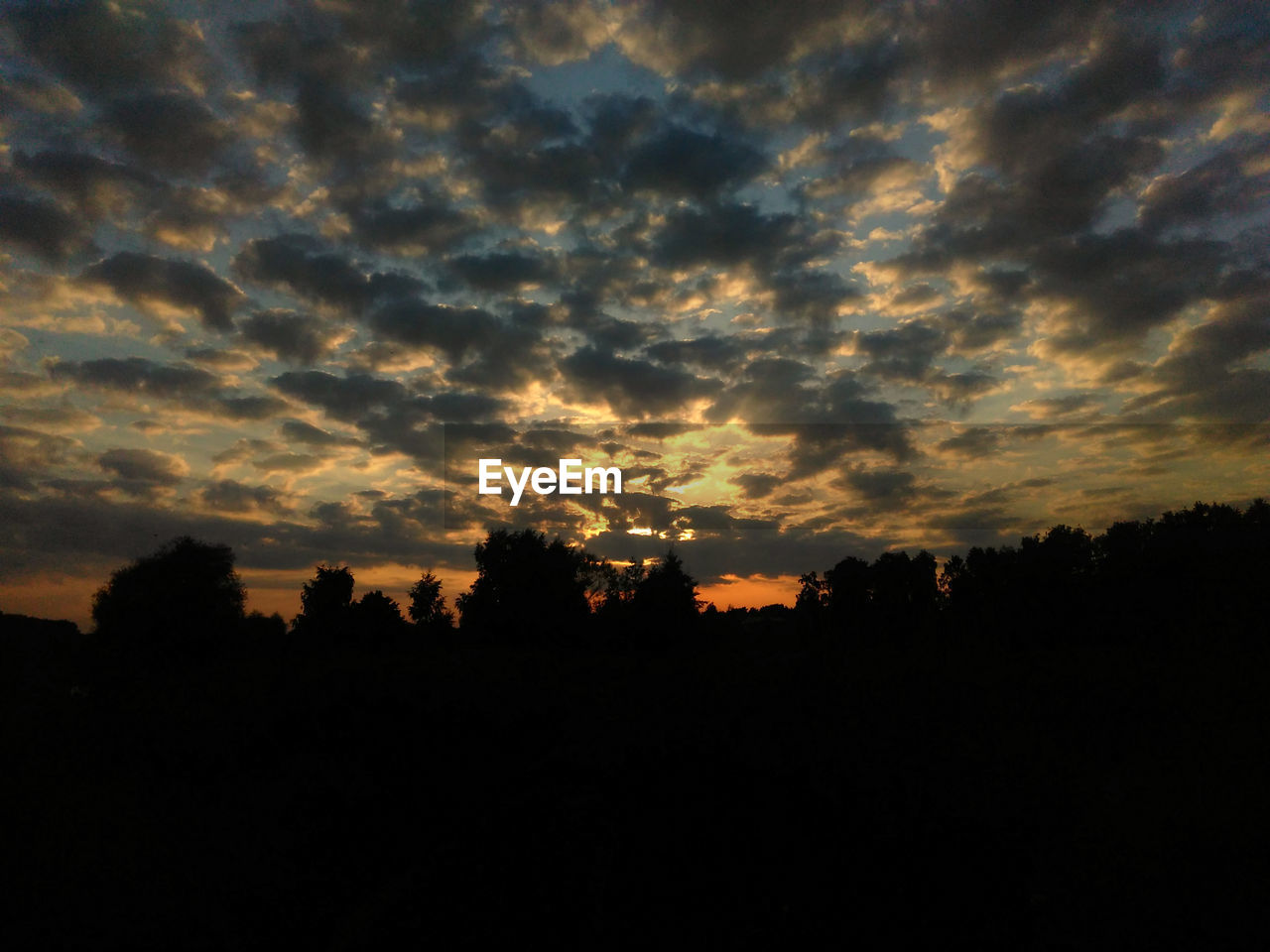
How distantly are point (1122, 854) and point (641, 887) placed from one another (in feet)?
19.6

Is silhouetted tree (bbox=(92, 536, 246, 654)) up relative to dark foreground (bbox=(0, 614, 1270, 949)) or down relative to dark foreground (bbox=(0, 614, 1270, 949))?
up

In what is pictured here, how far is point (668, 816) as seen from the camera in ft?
35.8

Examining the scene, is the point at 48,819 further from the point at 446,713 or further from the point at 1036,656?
the point at 1036,656

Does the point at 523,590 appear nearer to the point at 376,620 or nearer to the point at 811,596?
the point at 376,620

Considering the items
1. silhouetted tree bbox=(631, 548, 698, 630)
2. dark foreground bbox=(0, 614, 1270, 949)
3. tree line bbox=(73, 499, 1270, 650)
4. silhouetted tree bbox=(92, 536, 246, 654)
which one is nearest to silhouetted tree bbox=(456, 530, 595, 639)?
tree line bbox=(73, 499, 1270, 650)

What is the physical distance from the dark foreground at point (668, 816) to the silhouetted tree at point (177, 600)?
3268 cm

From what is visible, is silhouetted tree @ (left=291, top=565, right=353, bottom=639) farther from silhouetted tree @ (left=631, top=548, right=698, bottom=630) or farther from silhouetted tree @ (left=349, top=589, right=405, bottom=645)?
silhouetted tree @ (left=631, top=548, right=698, bottom=630)

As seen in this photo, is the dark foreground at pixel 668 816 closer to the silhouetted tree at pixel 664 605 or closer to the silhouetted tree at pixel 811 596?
the silhouetted tree at pixel 664 605

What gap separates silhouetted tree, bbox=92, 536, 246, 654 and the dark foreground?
3268cm

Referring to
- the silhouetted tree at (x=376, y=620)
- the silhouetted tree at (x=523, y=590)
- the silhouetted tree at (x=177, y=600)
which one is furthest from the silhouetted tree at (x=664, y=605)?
the silhouetted tree at (x=177, y=600)

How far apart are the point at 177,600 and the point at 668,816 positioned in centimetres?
4974

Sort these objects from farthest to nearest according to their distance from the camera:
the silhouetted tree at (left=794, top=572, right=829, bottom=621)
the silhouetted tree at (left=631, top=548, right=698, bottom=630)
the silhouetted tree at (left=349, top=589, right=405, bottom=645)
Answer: the silhouetted tree at (left=794, top=572, right=829, bottom=621)
the silhouetted tree at (left=349, top=589, right=405, bottom=645)
the silhouetted tree at (left=631, top=548, right=698, bottom=630)

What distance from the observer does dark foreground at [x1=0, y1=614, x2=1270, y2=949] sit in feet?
26.9

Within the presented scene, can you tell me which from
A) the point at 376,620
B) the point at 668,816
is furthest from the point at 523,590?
the point at 668,816
